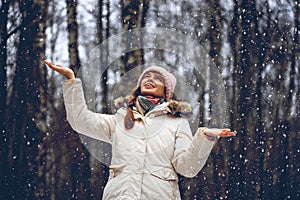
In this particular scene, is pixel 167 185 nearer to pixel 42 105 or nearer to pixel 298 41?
pixel 42 105

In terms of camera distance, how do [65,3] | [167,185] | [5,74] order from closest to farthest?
[167,185], [5,74], [65,3]

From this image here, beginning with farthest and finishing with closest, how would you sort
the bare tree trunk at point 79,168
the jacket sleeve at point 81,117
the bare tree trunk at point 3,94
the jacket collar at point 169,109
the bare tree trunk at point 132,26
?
1. the bare tree trunk at point 132,26
2. the bare tree trunk at point 79,168
3. the bare tree trunk at point 3,94
4. the jacket collar at point 169,109
5. the jacket sleeve at point 81,117

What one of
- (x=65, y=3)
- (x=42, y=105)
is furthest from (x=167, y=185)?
(x=65, y=3)

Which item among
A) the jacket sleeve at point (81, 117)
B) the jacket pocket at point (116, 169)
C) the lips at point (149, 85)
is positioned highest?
the lips at point (149, 85)

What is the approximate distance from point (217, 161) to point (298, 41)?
5.94ft

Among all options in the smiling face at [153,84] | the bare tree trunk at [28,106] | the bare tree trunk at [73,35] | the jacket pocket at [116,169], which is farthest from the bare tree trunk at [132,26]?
the jacket pocket at [116,169]

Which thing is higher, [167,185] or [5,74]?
[5,74]

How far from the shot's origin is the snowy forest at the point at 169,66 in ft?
28.5

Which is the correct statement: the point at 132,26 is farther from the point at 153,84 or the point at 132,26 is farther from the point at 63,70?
the point at 63,70

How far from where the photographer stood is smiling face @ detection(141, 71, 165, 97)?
4.31 metres

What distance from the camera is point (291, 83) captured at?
376 inches

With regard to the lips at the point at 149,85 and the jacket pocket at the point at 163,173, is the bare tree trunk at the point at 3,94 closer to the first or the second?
the lips at the point at 149,85

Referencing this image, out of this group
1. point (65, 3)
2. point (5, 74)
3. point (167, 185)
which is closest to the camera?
point (167, 185)

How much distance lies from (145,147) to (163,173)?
6.3 inches
